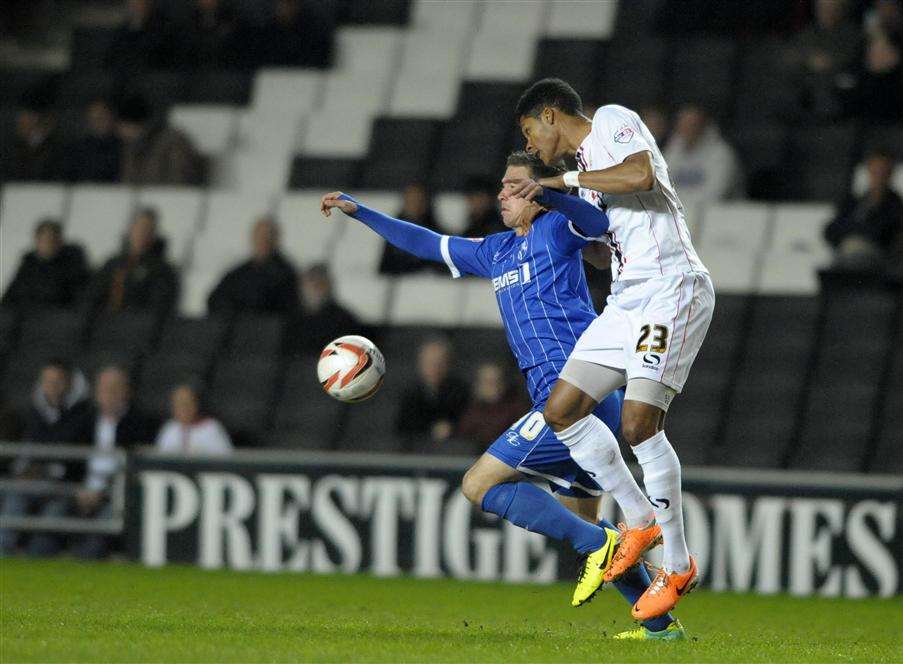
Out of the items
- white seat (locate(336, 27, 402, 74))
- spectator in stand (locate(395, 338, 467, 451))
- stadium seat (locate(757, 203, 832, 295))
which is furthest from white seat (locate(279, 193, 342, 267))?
stadium seat (locate(757, 203, 832, 295))

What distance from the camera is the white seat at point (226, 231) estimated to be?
47.3 ft

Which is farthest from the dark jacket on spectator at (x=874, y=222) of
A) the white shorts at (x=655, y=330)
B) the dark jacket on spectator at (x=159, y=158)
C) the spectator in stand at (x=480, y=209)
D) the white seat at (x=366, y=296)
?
the white shorts at (x=655, y=330)

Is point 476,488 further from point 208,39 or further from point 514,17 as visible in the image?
point 208,39

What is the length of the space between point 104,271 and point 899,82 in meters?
6.02

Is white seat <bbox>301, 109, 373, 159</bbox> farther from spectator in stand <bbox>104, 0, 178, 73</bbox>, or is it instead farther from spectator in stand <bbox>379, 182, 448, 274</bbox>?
spectator in stand <bbox>104, 0, 178, 73</bbox>

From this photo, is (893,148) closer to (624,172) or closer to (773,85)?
(773,85)

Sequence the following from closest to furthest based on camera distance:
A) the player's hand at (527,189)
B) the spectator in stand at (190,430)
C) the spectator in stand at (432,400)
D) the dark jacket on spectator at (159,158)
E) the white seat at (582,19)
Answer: the player's hand at (527,189) < the spectator in stand at (432,400) < the spectator in stand at (190,430) < the dark jacket on spectator at (159,158) < the white seat at (582,19)

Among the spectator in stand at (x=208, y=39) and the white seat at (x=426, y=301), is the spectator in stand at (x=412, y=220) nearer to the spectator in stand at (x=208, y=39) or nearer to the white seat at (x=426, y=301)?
the white seat at (x=426, y=301)

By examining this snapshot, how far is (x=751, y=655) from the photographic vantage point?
255 inches

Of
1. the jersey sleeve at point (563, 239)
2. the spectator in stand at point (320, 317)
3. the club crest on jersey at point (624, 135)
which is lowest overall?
the spectator in stand at point (320, 317)

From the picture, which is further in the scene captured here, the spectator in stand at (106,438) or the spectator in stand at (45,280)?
the spectator in stand at (45,280)

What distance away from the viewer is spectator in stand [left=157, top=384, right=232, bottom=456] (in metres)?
12.4

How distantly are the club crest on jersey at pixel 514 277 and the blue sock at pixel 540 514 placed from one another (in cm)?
81

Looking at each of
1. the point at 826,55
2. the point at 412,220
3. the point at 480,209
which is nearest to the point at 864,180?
the point at 826,55
